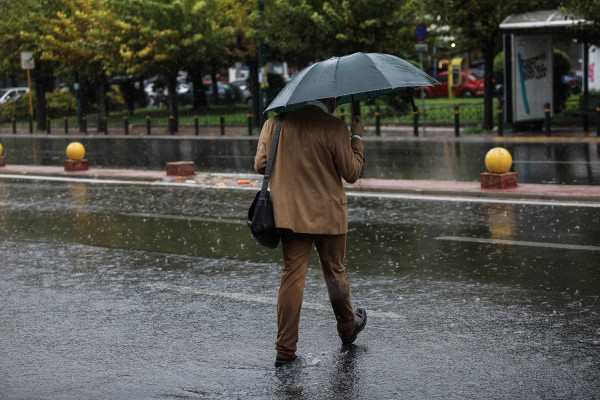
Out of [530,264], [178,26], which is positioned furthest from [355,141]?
[178,26]

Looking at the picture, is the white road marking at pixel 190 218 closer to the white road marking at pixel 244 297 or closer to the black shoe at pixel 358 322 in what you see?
the white road marking at pixel 244 297

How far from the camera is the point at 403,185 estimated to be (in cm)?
1434

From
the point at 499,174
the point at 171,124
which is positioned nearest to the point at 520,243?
the point at 499,174

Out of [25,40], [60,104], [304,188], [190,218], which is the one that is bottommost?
[190,218]

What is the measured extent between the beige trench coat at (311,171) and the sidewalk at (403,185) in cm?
656

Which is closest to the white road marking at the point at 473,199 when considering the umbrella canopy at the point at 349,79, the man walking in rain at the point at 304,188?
the umbrella canopy at the point at 349,79

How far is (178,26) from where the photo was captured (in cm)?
3475

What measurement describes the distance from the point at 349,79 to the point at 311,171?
600 millimetres

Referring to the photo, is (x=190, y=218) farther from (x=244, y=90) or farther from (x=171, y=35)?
(x=244, y=90)

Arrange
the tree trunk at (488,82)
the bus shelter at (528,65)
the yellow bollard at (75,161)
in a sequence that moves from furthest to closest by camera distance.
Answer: the tree trunk at (488,82)
the bus shelter at (528,65)
the yellow bollard at (75,161)

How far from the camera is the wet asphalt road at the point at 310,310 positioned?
5.30 metres

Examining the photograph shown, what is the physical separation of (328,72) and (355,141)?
1.52 ft

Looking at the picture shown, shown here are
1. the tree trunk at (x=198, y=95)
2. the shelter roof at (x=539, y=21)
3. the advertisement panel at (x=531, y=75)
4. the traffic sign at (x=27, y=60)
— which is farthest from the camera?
the tree trunk at (x=198, y=95)

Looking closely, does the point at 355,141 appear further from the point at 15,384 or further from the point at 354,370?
the point at 15,384
